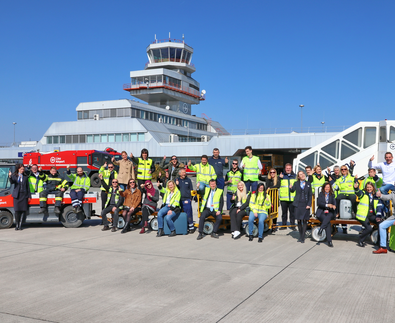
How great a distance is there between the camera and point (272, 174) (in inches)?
424

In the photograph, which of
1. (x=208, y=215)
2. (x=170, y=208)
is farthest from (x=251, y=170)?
(x=170, y=208)

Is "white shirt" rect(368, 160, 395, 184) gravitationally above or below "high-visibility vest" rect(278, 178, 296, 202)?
above

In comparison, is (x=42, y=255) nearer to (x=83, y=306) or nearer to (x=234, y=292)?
(x=83, y=306)

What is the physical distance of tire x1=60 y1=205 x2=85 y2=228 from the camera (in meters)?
11.1

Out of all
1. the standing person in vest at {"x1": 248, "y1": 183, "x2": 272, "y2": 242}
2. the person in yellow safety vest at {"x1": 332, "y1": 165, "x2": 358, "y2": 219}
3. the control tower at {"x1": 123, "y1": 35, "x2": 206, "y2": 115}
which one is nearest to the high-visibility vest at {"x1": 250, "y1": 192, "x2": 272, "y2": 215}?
the standing person in vest at {"x1": 248, "y1": 183, "x2": 272, "y2": 242}

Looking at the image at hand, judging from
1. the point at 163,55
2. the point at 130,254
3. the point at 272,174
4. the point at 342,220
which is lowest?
the point at 130,254

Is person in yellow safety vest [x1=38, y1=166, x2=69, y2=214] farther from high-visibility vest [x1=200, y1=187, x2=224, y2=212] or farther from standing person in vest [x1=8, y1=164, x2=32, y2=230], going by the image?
high-visibility vest [x1=200, y1=187, x2=224, y2=212]

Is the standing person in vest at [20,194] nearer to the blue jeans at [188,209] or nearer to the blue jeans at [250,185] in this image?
the blue jeans at [188,209]

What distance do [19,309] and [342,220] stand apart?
6.96 metres

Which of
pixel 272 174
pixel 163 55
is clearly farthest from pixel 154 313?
pixel 163 55

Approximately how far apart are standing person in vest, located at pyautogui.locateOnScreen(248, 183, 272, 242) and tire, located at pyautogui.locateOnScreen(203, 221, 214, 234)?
1070 millimetres

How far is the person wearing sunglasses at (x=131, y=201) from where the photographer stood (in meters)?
10.3

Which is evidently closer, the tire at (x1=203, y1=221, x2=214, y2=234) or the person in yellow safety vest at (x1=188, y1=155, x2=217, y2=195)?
the tire at (x1=203, y1=221, x2=214, y2=234)

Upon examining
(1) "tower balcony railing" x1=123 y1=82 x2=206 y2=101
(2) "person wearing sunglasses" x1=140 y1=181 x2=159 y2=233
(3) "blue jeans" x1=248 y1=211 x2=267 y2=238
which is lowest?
(3) "blue jeans" x1=248 y1=211 x2=267 y2=238
